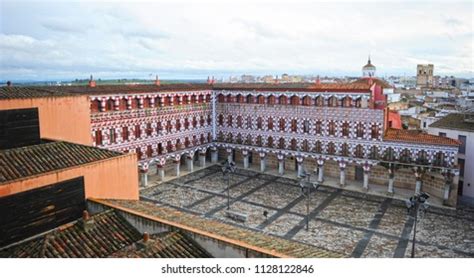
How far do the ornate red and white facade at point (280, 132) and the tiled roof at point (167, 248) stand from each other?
23.4m

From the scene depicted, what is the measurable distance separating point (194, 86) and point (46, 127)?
93.1 ft

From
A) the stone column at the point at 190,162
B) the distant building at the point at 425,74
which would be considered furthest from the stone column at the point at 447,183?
the distant building at the point at 425,74

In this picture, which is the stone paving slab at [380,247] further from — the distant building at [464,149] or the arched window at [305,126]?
the arched window at [305,126]

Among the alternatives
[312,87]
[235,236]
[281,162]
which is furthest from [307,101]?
[235,236]

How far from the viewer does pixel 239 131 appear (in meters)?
44.6

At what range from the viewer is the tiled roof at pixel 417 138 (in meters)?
32.8

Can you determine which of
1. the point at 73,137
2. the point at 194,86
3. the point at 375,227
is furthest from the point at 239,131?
the point at 73,137

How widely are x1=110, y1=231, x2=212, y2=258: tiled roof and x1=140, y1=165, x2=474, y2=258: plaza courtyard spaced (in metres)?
14.0

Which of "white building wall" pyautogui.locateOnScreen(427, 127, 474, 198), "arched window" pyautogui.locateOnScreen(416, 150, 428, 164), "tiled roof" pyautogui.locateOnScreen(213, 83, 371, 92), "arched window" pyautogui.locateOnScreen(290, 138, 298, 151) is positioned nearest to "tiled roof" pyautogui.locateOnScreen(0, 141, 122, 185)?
"tiled roof" pyautogui.locateOnScreen(213, 83, 371, 92)

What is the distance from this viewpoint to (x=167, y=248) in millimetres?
12039

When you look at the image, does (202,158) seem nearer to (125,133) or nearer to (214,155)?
(214,155)
